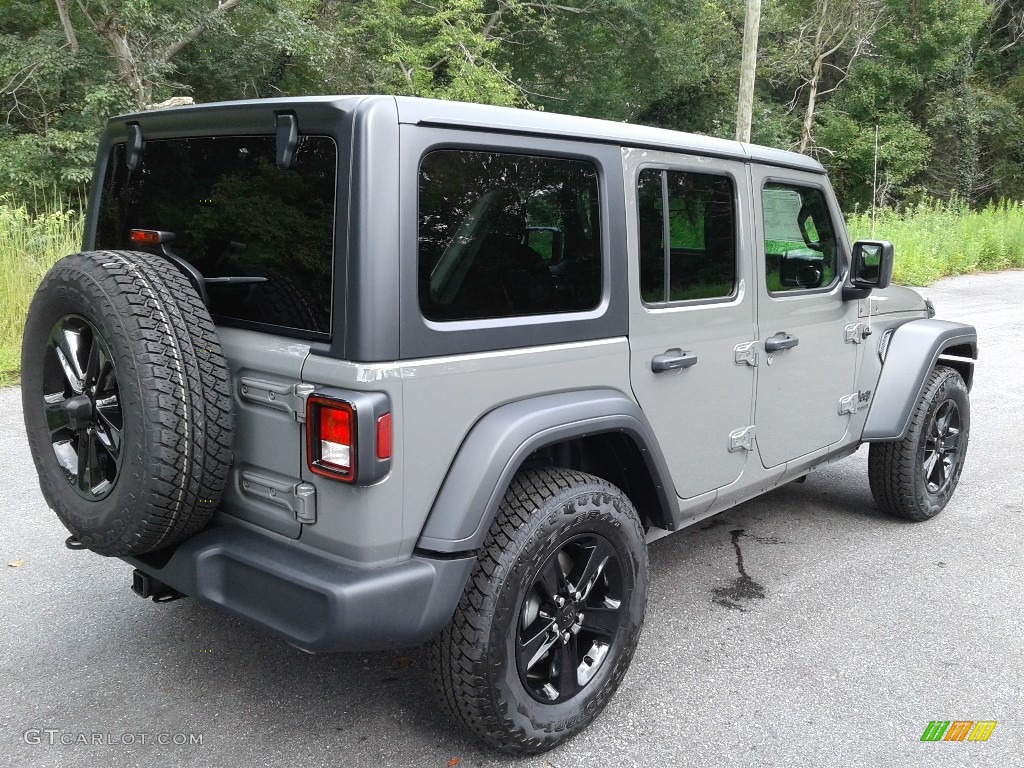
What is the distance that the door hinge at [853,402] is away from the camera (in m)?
4.14

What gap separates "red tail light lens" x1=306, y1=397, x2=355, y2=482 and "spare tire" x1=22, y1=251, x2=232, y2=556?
266 mm

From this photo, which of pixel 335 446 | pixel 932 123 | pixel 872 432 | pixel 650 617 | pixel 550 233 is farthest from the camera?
pixel 932 123

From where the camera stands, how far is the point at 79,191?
15469mm

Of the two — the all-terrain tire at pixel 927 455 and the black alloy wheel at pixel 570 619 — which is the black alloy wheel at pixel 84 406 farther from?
the all-terrain tire at pixel 927 455

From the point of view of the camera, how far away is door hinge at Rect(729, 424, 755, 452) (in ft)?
11.3

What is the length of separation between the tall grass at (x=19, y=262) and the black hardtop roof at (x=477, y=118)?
211 inches

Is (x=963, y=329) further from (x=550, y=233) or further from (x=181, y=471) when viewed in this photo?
(x=181, y=471)

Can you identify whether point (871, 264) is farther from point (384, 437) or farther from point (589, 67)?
point (589, 67)

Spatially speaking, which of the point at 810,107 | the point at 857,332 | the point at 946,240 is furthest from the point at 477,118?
the point at 810,107

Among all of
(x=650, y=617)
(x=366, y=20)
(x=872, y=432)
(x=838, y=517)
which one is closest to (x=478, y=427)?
(x=650, y=617)

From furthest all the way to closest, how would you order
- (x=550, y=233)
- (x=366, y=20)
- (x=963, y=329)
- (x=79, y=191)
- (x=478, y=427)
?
(x=366, y=20) < (x=79, y=191) < (x=963, y=329) < (x=550, y=233) < (x=478, y=427)

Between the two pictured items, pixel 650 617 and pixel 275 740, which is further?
pixel 650 617

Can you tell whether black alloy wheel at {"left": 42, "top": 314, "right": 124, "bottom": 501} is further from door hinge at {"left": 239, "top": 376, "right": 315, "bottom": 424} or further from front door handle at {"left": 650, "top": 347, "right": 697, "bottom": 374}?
front door handle at {"left": 650, "top": 347, "right": 697, "bottom": 374}

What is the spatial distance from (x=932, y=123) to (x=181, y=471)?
3194cm
